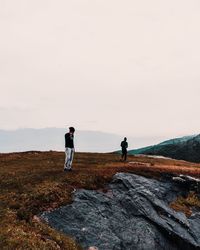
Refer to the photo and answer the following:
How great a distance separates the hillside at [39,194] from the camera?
102 feet

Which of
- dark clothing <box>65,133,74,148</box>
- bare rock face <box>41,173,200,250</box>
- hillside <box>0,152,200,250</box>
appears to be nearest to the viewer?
hillside <box>0,152,200,250</box>

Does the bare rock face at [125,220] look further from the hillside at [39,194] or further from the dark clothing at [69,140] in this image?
the dark clothing at [69,140]

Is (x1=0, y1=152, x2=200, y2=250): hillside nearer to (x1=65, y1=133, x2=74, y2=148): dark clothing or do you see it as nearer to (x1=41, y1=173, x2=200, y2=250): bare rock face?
(x1=41, y1=173, x2=200, y2=250): bare rock face

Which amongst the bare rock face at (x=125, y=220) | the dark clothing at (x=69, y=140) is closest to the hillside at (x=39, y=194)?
the bare rock face at (x=125, y=220)

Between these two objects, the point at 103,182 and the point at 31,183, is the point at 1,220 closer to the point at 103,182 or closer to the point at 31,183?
the point at 31,183

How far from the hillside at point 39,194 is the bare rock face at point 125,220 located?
3.94 ft

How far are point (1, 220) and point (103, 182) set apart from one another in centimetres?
1356

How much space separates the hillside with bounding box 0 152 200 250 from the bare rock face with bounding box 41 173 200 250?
3.94ft

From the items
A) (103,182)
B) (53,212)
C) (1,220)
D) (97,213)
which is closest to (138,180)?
(103,182)

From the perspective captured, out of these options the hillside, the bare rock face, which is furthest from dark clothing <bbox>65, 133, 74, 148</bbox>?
the bare rock face

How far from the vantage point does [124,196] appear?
43125 mm

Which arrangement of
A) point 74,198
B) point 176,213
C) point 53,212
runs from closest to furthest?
point 53,212 → point 74,198 → point 176,213

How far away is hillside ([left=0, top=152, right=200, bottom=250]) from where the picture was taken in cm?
3114

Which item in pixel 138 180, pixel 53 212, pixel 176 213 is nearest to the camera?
pixel 53 212
